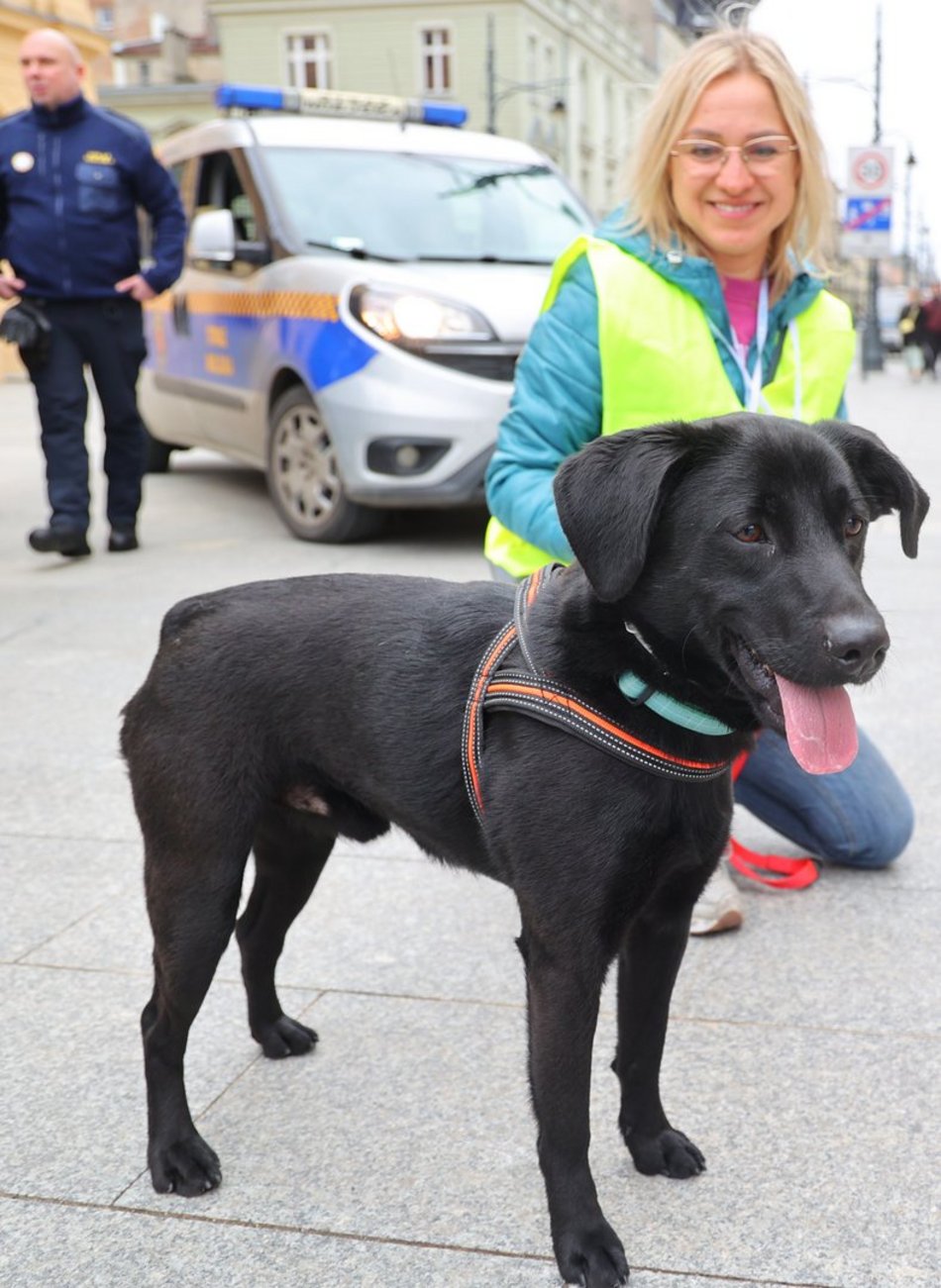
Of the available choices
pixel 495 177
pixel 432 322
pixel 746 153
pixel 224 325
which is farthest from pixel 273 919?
pixel 495 177

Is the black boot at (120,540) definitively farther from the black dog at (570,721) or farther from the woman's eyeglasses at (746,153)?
the black dog at (570,721)

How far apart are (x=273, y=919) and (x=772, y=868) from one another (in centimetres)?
156

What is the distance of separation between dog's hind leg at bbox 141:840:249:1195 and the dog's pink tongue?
3.19 feet

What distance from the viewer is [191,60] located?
7194 cm

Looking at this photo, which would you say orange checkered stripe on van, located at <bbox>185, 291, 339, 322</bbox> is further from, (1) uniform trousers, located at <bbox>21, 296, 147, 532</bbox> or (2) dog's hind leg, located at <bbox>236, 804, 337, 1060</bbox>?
(2) dog's hind leg, located at <bbox>236, 804, 337, 1060</bbox>

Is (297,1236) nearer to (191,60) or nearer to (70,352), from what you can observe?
(70,352)

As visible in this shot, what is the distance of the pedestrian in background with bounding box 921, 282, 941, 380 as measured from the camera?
Answer: 27.7 m

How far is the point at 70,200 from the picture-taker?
775 cm

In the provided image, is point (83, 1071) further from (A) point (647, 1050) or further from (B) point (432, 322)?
(B) point (432, 322)

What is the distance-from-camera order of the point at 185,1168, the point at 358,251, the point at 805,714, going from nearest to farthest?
the point at 805,714 < the point at 185,1168 < the point at 358,251

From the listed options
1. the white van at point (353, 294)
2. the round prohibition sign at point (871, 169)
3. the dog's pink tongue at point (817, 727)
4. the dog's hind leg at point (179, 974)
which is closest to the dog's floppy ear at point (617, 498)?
the dog's pink tongue at point (817, 727)

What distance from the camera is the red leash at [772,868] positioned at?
3781 millimetres

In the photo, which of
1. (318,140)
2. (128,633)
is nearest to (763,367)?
(128,633)

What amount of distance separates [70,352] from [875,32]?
31890mm
